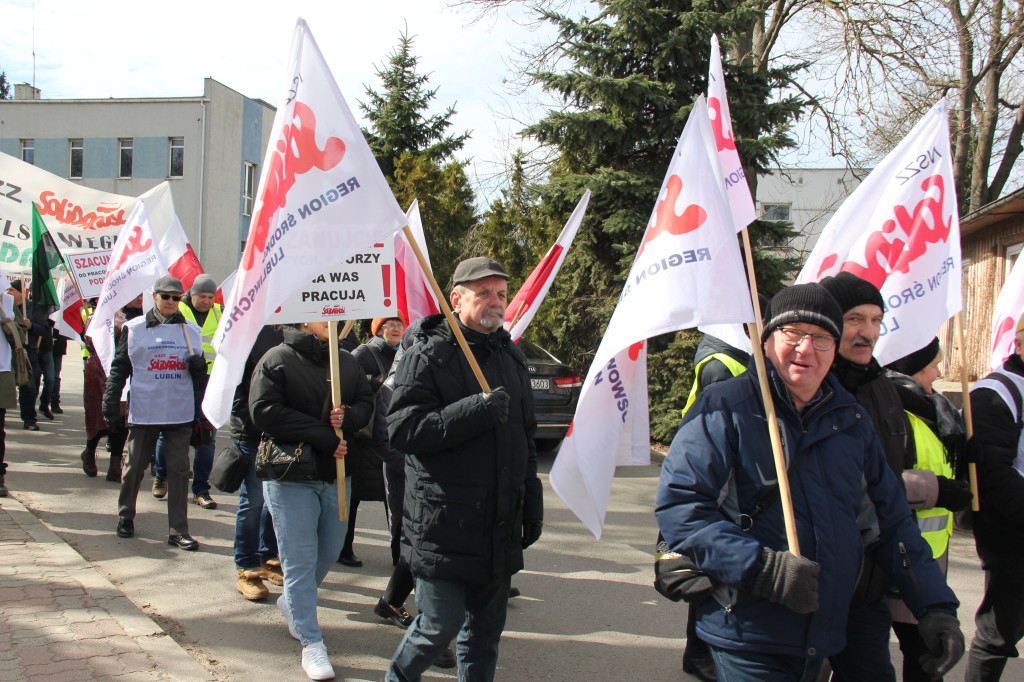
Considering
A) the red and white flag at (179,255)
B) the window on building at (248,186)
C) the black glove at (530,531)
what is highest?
the window on building at (248,186)

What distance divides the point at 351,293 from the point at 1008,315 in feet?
11.5

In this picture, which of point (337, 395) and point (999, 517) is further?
point (337, 395)

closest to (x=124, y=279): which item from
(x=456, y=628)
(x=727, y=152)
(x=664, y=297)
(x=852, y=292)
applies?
(x=456, y=628)

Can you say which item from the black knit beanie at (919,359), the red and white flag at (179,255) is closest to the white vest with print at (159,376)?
the red and white flag at (179,255)

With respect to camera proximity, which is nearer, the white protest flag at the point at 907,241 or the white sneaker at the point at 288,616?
the white protest flag at the point at 907,241

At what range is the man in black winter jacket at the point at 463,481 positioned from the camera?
313cm

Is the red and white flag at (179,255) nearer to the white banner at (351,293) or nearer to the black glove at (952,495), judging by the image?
the white banner at (351,293)

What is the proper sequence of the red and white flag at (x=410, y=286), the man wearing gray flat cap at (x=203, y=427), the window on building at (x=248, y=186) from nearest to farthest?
the red and white flag at (x=410, y=286) < the man wearing gray flat cap at (x=203, y=427) < the window on building at (x=248, y=186)

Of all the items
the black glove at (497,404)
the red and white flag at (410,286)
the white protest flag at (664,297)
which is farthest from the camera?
the red and white flag at (410,286)

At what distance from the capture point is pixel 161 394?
19.6 ft

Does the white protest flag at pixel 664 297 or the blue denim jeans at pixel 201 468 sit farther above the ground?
the white protest flag at pixel 664 297

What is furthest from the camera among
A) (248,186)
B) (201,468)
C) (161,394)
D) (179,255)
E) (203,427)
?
(248,186)

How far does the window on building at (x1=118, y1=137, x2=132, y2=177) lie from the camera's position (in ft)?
112

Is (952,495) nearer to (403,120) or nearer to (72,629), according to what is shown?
(72,629)
